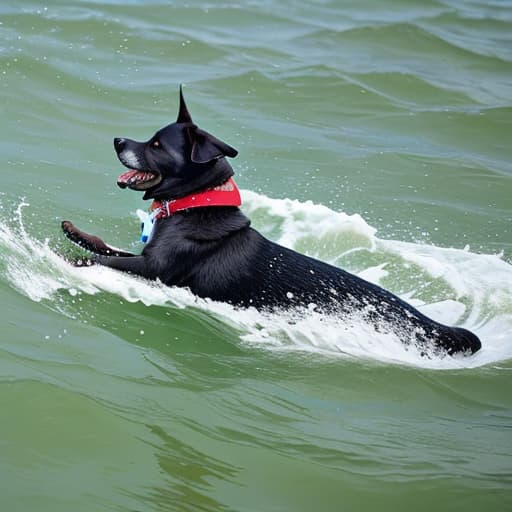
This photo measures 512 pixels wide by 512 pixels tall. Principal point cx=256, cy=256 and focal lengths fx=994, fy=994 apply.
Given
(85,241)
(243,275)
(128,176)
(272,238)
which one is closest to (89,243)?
(85,241)

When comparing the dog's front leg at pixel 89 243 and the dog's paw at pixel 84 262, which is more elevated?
the dog's front leg at pixel 89 243

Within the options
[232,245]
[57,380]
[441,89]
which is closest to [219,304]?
[232,245]

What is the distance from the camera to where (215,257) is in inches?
217

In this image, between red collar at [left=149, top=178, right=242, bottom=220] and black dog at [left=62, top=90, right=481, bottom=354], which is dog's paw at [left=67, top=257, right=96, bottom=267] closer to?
black dog at [left=62, top=90, right=481, bottom=354]

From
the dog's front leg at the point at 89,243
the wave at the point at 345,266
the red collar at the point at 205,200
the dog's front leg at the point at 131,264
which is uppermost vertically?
the red collar at the point at 205,200

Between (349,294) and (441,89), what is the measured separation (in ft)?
23.8

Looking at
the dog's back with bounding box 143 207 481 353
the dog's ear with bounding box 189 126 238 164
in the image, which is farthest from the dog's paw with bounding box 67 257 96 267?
the dog's ear with bounding box 189 126 238 164

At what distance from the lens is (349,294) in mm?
5566

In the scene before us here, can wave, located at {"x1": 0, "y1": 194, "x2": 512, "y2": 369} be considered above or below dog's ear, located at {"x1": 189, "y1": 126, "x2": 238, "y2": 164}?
below

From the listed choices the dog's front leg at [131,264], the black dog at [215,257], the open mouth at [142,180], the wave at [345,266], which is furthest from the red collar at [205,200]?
the wave at [345,266]

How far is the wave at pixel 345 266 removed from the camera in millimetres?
5512

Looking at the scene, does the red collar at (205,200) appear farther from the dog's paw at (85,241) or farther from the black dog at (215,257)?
the dog's paw at (85,241)

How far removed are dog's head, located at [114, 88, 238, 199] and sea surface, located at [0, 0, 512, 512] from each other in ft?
1.81

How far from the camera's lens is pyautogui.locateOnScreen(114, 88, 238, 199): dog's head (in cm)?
538
